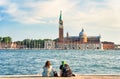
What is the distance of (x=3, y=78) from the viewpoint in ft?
44.3

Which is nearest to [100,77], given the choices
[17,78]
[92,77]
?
[92,77]

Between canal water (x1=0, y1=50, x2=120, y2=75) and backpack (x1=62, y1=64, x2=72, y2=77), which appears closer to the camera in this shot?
backpack (x1=62, y1=64, x2=72, y2=77)

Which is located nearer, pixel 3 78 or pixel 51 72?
pixel 3 78

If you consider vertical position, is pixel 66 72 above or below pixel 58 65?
above

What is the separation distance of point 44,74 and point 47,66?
14.7 inches

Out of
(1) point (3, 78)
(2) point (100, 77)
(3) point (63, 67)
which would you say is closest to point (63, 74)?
(3) point (63, 67)

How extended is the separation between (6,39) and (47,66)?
186m

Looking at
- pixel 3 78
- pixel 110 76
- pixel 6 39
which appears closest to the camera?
pixel 3 78

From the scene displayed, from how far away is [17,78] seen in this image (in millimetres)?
13672

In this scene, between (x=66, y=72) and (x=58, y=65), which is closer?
(x=66, y=72)

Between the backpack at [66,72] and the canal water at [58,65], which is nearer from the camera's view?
the backpack at [66,72]

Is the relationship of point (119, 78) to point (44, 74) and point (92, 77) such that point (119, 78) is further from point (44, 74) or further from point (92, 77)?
point (44, 74)

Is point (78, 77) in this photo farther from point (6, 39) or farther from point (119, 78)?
point (6, 39)

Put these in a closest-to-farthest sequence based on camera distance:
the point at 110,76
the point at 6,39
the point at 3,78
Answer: the point at 3,78 < the point at 110,76 < the point at 6,39
